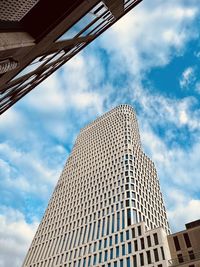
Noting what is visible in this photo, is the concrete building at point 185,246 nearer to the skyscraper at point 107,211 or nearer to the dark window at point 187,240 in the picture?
the dark window at point 187,240

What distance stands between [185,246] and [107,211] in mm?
26119

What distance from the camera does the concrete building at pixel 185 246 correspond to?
146 feet

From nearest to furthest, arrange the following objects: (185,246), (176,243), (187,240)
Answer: (185,246) < (187,240) < (176,243)

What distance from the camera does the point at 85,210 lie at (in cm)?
7538

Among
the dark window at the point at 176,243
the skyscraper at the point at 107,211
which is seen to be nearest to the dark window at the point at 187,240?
the dark window at the point at 176,243

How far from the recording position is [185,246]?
47.3 meters

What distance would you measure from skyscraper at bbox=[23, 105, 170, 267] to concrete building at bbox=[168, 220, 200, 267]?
5.16ft

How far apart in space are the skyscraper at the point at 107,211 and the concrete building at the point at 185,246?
1.57 meters

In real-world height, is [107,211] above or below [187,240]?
above

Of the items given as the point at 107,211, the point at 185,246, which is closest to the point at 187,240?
the point at 185,246

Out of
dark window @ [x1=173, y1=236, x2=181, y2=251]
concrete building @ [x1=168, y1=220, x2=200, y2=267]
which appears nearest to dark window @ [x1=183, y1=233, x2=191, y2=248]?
concrete building @ [x1=168, y1=220, x2=200, y2=267]

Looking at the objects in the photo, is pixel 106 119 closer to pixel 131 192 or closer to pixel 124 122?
pixel 124 122

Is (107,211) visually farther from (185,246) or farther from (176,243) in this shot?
(185,246)

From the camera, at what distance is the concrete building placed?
4447 cm
